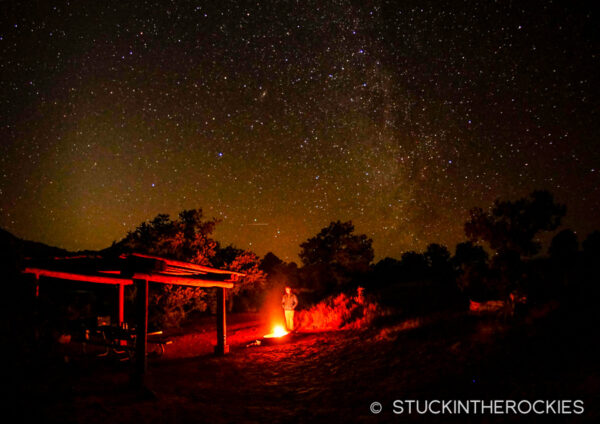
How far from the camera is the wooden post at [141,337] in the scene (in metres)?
7.50

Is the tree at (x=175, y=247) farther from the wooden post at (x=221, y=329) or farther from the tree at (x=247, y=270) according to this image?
the wooden post at (x=221, y=329)

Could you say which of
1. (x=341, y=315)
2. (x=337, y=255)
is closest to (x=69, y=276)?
(x=341, y=315)

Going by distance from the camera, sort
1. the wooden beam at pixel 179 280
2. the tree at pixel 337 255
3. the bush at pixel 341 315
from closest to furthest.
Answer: the wooden beam at pixel 179 280, the bush at pixel 341 315, the tree at pixel 337 255

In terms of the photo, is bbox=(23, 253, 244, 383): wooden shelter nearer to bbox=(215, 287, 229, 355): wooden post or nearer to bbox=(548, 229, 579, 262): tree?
bbox=(215, 287, 229, 355): wooden post

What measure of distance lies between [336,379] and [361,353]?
76.6 inches

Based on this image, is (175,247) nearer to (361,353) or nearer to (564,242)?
(361,353)

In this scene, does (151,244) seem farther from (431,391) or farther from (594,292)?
(594,292)

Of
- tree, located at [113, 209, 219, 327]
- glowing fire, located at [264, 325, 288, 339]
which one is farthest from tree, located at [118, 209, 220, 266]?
glowing fire, located at [264, 325, 288, 339]

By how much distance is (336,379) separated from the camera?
27.2 ft

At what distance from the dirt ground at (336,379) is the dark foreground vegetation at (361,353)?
33 millimetres

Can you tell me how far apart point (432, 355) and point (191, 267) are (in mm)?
6191

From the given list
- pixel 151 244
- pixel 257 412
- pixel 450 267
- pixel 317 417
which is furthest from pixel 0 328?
pixel 450 267

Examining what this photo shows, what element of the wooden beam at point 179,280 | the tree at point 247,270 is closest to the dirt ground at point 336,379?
the wooden beam at point 179,280

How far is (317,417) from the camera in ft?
20.0
